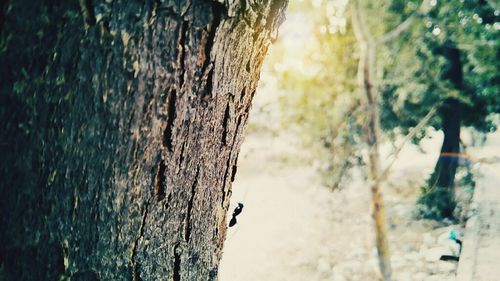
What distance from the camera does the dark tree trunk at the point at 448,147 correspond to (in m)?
7.31

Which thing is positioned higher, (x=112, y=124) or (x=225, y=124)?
(x=225, y=124)

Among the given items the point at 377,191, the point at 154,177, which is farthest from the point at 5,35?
the point at 377,191

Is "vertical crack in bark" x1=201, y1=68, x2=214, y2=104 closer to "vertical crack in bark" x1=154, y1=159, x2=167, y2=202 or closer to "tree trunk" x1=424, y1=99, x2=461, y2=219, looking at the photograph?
"vertical crack in bark" x1=154, y1=159, x2=167, y2=202

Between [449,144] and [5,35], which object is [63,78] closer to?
[5,35]

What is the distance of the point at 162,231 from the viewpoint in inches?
30.7

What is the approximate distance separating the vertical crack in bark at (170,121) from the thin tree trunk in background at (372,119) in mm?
2919

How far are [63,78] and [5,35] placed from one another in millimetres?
89

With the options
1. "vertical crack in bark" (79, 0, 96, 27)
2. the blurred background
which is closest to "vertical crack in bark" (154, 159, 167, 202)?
"vertical crack in bark" (79, 0, 96, 27)

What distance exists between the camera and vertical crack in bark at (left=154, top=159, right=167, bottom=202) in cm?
73

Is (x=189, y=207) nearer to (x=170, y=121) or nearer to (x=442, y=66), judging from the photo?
(x=170, y=121)


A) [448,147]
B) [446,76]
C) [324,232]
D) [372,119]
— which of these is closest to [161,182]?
[372,119]

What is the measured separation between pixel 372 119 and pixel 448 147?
546 cm

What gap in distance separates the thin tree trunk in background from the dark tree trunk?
4.20 metres

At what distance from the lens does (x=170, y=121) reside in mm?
708
